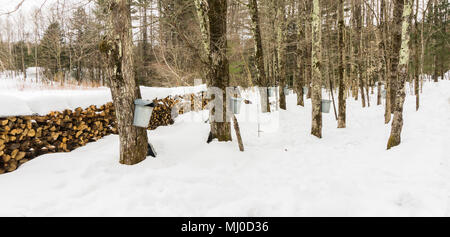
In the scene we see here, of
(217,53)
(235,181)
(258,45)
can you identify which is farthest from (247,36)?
(235,181)

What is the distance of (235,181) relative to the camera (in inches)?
124

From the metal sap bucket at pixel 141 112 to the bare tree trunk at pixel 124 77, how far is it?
10cm

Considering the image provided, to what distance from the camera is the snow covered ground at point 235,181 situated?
2.39 metres

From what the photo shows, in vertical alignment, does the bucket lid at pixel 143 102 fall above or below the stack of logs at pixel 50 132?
above

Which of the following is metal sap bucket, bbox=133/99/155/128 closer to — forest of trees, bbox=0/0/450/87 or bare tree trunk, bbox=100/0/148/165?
bare tree trunk, bbox=100/0/148/165

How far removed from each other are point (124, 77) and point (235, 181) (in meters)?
2.23

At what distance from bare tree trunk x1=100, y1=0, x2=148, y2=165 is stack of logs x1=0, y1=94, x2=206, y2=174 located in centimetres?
126

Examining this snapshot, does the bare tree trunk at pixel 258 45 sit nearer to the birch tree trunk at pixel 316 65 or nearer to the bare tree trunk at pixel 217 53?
the birch tree trunk at pixel 316 65

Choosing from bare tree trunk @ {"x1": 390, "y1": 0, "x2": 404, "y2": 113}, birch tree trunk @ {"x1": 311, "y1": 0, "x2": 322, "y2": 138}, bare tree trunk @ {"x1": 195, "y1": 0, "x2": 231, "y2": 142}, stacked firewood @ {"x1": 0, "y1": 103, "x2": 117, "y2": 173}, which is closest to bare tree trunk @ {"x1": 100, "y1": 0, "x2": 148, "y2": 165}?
stacked firewood @ {"x1": 0, "y1": 103, "x2": 117, "y2": 173}

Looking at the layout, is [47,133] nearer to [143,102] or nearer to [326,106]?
[143,102]

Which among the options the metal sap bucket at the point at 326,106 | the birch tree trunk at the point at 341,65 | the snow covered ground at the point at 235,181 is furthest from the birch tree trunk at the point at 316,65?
the birch tree trunk at the point at 341,65

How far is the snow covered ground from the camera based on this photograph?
7.84 feet

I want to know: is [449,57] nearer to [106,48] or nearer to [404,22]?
[404,22]
